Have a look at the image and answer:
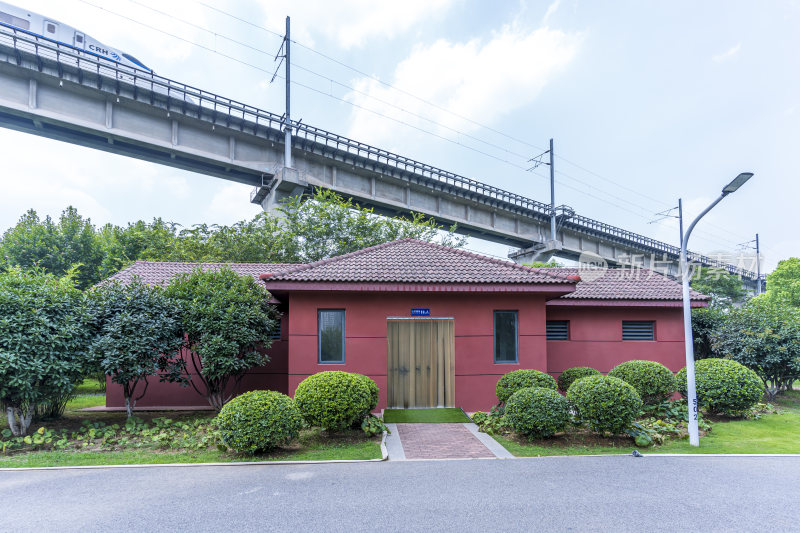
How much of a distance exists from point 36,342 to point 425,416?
26.8ft

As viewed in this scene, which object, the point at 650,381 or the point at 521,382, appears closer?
the point at 521,382

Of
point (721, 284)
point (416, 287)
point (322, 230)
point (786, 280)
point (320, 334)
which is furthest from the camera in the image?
point (721, 284)

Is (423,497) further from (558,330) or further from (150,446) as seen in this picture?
(558,330)

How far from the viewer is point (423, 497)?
5488 millimetres

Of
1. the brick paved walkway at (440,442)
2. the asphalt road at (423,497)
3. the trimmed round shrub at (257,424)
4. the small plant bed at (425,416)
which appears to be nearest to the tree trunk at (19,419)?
the asphalt road at (423,497)

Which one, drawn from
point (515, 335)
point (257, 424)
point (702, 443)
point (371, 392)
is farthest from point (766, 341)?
point (257, 424)

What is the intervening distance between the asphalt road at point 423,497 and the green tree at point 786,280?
2590 cm

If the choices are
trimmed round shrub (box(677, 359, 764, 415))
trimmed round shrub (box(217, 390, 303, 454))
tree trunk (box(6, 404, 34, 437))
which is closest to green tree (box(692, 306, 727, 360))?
trimmed round shrub (box(677, 359, 764, 415))

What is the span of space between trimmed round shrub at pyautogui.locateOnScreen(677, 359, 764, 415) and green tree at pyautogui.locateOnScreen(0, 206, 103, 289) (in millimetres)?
23106

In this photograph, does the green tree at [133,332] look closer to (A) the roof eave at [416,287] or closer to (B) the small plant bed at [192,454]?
(B) the small plant bed at [192,454]

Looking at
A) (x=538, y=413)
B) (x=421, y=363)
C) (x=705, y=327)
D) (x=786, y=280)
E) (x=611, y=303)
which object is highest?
(x=786, y=280)

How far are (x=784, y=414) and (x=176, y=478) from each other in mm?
13949

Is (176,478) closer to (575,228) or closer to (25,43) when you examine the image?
(25,43)

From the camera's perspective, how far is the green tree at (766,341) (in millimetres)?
12531
